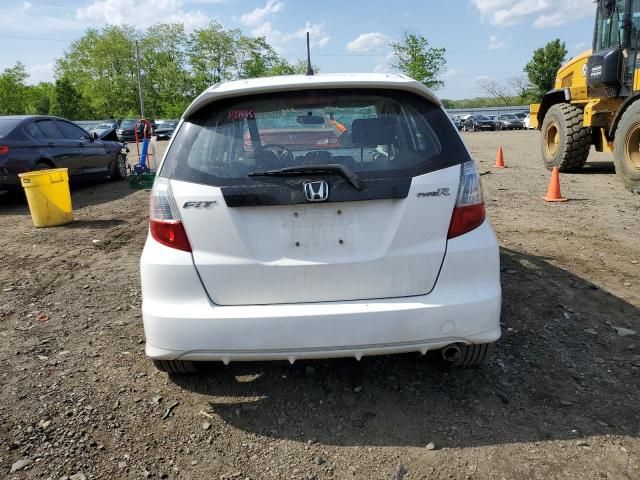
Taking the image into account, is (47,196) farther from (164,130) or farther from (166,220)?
(164,130)

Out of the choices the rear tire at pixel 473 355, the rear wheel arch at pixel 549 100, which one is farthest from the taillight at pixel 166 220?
the rear wheel arch at pixel 549 100

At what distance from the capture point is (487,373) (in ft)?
10.3

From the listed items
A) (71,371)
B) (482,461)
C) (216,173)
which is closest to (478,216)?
(482,461)

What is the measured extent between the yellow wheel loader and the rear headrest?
711 cm

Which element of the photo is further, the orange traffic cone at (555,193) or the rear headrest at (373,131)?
the orange traffic cone at (555,193)

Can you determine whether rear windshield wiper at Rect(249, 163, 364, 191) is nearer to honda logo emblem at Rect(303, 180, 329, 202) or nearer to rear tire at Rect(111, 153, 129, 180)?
honda logo emblem at Rect(303, 180, 329, 202)

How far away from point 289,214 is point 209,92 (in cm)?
77

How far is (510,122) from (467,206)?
49835mm

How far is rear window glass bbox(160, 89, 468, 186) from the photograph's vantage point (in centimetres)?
261

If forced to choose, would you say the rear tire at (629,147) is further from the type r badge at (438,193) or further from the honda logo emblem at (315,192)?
the honda logo emblem at (315,192)

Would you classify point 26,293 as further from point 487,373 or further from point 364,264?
point 487,373

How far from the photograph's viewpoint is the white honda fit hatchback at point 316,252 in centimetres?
250

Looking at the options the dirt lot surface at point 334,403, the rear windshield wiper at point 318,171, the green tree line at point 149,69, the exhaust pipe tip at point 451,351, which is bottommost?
the dirt lot surface at point 334,403

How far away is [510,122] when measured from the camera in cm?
4831
